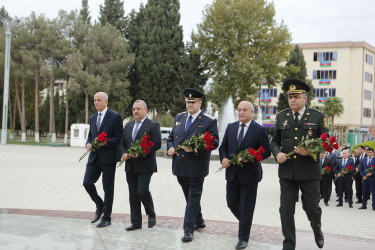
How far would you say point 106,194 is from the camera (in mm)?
6961

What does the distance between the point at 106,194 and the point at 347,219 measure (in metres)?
5.24

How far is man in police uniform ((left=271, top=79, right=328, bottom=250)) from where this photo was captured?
5.46 meters

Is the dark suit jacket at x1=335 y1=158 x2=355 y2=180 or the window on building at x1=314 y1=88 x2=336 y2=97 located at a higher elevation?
the window on building at x1=314 y1=88 x2=336 y2=97

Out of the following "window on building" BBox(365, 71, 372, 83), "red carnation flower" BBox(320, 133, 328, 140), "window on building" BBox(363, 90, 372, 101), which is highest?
"window on building" BBox(365, 71, 372, 83)

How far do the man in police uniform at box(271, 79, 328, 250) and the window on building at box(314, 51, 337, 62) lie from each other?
225 ft

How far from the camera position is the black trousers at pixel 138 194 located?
6.70 meters

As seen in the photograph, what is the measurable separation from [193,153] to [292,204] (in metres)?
1.56

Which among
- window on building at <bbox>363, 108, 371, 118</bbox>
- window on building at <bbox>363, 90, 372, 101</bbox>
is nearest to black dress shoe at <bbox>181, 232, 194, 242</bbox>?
window on building at <bbox>363, 90, 372, 101</bbox>

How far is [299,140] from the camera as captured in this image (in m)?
5.49

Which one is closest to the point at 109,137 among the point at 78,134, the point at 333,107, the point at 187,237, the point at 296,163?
the point at 187,237

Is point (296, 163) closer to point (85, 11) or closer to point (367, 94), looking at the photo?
point (85, 11)

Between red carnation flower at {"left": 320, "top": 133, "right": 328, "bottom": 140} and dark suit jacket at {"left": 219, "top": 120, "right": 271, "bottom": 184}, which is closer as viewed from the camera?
red carnation flower at {"left": 320, "top": 133, "right": 328, "bottom": 140}

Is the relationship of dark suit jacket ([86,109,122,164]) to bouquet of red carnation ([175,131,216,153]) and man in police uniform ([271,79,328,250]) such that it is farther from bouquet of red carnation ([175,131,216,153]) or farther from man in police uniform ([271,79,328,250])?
man in police uniform ([271,79,328,250])

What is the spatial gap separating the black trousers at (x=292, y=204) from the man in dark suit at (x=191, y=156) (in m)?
1.22
